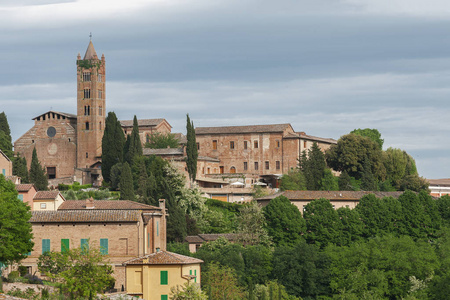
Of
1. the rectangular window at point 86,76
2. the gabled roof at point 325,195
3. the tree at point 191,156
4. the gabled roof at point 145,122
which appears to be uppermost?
the rectangular window at point 86,76

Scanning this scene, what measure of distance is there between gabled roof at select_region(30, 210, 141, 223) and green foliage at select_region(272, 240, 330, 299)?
1041 cm

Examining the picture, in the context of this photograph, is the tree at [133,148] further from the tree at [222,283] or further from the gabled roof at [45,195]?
the tree at [222,283]

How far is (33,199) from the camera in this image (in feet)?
153

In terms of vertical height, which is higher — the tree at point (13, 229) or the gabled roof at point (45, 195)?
the gabled roof at point (45, 195)

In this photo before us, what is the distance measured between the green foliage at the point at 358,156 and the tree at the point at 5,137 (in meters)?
27.2

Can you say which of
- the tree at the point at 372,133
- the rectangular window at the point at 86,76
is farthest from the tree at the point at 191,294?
the tree at the point at 372,133

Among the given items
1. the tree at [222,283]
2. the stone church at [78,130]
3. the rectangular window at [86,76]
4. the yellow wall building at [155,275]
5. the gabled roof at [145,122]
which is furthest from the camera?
the gabled roof at [145,122]

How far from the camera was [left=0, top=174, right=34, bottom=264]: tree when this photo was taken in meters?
33.4

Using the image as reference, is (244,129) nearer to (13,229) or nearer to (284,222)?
(284,222)

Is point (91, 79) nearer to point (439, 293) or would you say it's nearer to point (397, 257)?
point (397, 257)

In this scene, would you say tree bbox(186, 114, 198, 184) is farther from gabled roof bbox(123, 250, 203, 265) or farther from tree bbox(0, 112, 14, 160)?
gabled roof bbox(123, 250, 203, 265)

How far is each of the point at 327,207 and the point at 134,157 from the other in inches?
728

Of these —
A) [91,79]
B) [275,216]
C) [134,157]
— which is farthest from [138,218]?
[91,79]

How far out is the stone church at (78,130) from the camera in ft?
266
